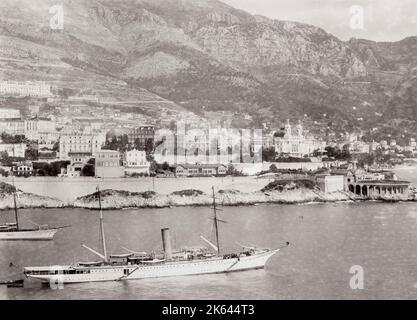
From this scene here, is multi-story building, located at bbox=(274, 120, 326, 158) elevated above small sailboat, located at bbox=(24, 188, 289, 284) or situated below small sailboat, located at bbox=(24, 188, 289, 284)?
above

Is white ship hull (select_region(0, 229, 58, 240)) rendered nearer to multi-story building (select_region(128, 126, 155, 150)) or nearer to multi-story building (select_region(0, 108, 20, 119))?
multi-story building (select_region(128, 126, 155, 150))

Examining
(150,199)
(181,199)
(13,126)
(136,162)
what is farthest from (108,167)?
(13,126)

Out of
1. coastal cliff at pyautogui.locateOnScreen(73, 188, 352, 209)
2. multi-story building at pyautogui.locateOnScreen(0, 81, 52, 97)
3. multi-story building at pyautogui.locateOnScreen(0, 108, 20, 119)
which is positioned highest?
multi-story building at pyautogui.locateOnScreen(0, 81, 52, 97)

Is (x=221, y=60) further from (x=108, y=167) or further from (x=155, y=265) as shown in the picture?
(x=155, y=265)

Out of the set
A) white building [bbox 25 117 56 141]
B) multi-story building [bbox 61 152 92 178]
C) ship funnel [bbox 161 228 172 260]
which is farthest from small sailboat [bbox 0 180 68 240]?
white building [bbox 25 117 56 141]

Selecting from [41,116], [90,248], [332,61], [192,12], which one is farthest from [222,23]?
[90,248]

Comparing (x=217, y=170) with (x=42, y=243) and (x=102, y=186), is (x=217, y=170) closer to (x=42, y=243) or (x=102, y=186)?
(x=102, y=186)

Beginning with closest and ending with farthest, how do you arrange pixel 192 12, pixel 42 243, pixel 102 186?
pixel 42 243 → pixel 102 186 → pixel 192 12
